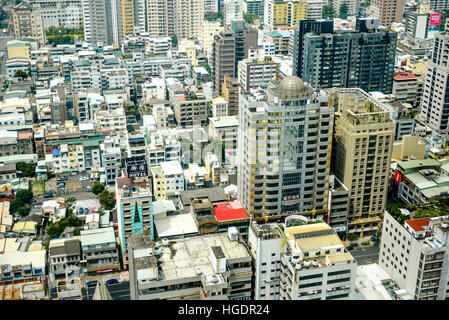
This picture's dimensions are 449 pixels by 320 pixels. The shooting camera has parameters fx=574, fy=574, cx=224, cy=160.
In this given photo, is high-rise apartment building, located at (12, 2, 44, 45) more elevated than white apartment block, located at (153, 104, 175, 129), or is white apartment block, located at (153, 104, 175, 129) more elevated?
high-rise apartment building, located at (12, 2, 44, 45)

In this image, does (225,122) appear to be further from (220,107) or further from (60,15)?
(60,15)

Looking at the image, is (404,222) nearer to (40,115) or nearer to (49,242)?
(49,242)

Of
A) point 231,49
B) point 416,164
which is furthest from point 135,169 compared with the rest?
point 231,49

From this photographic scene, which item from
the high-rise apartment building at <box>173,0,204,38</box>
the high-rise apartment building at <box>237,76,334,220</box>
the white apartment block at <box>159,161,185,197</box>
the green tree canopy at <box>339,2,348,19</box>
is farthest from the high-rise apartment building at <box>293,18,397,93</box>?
the green tree canopy at <box>339,2,348,19</box>

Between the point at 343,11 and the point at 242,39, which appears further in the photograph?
the point at 343,11

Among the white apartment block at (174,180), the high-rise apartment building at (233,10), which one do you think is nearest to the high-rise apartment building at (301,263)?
the white apartment block at (174,180)

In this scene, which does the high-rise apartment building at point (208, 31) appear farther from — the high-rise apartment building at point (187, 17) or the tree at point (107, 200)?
the tree at point (107, 200)

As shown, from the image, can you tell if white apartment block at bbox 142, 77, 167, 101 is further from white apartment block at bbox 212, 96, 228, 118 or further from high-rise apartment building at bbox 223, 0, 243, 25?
high-rise apartment building at bbox 223, 0, 243, 25
